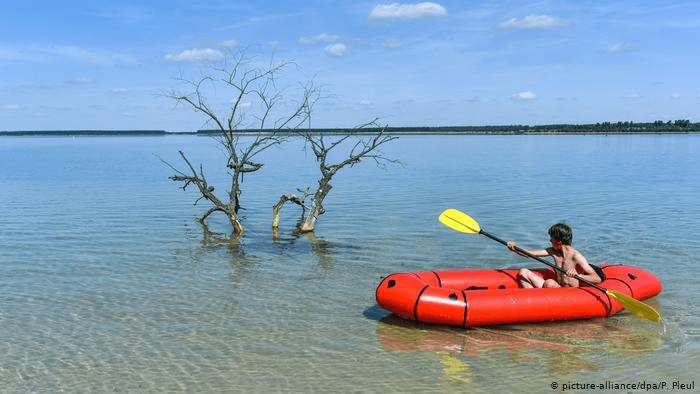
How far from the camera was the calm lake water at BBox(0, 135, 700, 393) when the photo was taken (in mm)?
6500

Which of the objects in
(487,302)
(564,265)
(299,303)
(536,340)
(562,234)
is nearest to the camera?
(536,340)

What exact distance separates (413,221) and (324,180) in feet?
9.63

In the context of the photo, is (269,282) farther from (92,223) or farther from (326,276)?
(92,223)

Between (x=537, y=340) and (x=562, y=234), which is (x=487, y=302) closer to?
(x=537, y=340)

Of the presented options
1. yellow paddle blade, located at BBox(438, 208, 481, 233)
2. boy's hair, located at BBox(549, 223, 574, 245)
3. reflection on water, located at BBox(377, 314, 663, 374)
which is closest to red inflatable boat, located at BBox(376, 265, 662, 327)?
reflection on water, located at BBox(377, 314, 663, 374)

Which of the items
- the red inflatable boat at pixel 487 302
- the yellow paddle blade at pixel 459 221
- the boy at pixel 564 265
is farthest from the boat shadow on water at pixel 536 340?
the yellow paddle blade at pixel 459 221

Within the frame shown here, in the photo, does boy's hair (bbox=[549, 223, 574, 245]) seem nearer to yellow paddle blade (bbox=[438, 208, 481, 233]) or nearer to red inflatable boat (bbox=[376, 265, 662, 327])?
red inflatable boat (bbox=[376, 265, 662, 327])

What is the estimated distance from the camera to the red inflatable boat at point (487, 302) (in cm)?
762

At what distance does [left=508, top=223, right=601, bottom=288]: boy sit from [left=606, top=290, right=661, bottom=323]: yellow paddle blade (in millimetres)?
450

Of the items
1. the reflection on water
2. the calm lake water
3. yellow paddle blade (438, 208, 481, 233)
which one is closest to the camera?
the calm lake water

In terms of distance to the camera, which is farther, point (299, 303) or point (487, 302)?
point (299, 303)

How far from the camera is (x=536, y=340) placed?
24.5 ft

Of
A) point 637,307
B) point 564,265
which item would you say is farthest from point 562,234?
point 637,307

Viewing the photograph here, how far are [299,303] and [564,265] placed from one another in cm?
356
